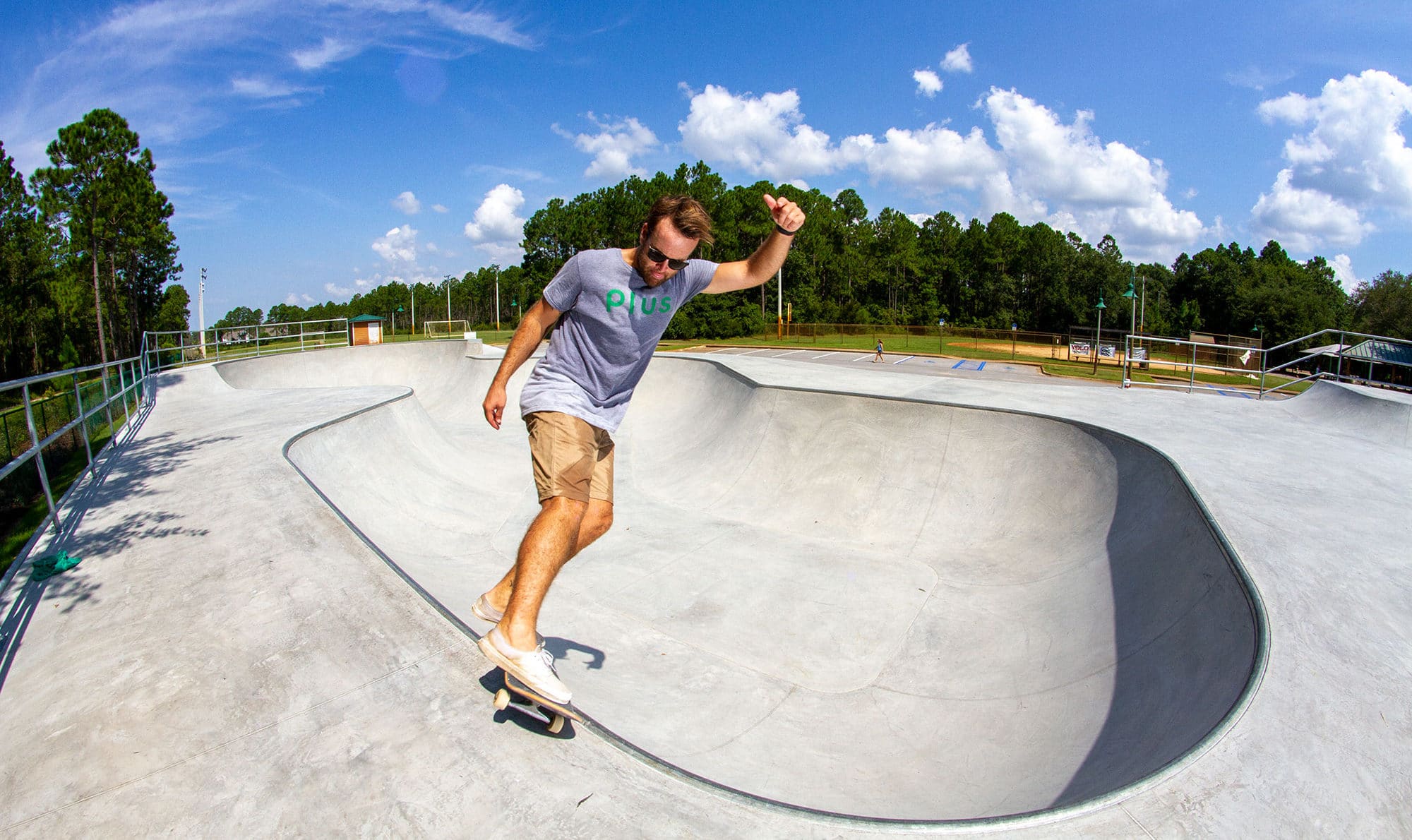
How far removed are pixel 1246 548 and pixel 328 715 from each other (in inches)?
186

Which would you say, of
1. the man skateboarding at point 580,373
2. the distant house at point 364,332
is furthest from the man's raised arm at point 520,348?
the distant house at point 364,332

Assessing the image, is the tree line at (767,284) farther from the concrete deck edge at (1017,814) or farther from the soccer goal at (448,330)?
the concrete deck edge at (1017,814)

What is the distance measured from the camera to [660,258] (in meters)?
2.53

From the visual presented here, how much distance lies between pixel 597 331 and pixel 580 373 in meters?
0.18

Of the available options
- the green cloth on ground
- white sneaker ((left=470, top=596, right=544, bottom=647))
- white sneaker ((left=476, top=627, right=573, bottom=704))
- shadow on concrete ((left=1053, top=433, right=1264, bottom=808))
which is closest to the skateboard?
white sneaker ((left=476, top=627, right=573, bottom=704))

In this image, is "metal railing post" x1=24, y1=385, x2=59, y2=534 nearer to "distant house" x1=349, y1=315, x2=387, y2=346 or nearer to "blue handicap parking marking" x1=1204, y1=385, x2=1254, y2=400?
"blue handicap parking marking" x1=1204, y1=385, x2=1254, y2=400

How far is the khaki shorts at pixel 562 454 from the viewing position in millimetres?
2480

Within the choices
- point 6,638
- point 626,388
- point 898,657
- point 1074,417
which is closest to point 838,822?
point 626,388

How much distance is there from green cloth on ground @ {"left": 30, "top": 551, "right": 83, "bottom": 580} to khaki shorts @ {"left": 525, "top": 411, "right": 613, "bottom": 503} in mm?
3109

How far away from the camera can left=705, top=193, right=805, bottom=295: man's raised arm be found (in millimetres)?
2590

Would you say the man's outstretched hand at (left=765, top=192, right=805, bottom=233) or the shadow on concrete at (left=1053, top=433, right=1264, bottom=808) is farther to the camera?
the shadow on concrete at (left=1053, top=433, right=1264, bottom=808)

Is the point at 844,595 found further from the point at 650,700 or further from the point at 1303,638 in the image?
the point at 1303,638

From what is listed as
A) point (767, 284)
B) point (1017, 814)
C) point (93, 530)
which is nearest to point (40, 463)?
point (93, 530)

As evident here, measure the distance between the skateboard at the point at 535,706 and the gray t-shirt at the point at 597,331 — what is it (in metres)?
0.99
